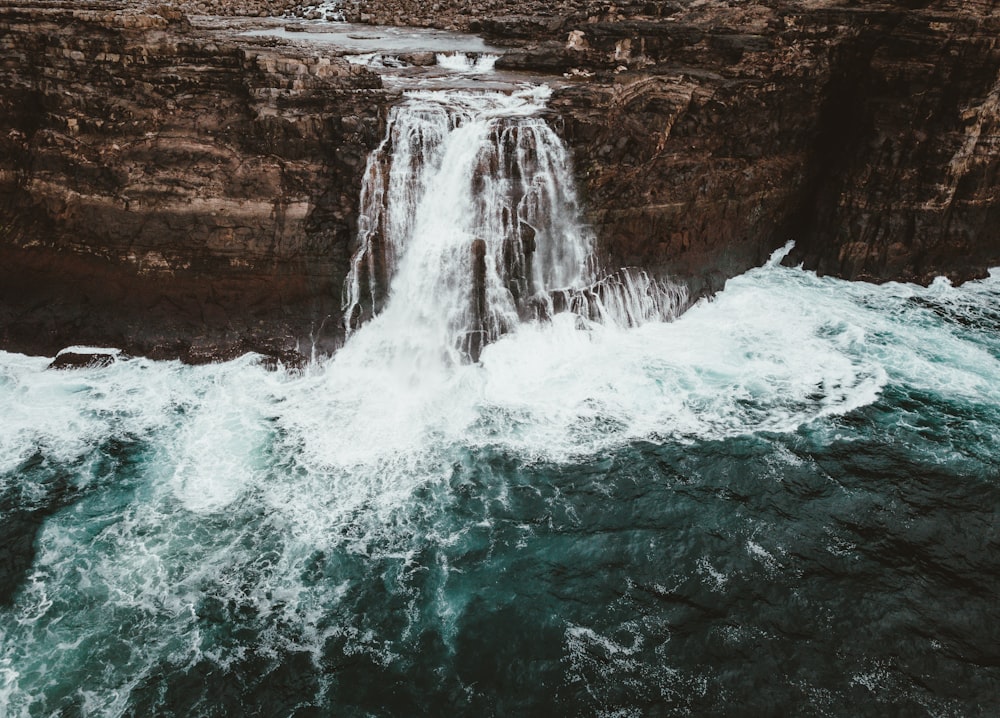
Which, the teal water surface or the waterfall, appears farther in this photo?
the waterfall

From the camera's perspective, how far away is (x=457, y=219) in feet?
50.6

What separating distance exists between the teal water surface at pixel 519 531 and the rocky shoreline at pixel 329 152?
1871 mm

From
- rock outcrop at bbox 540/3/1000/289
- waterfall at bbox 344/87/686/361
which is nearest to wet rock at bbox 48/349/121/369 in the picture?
waterfall at bbox 344/87/686/361

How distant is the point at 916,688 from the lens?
28.7 ft

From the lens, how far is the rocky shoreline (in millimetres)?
15141

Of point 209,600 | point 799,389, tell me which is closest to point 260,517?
point 209,600

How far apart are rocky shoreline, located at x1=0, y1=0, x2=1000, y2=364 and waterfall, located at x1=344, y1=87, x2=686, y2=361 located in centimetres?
57

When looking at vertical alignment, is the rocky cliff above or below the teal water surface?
above

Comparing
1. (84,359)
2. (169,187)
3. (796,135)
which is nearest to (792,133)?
(796,135)

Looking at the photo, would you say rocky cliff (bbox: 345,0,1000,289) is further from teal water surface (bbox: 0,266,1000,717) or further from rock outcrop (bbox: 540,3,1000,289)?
teal water surface (bbox: 0,266,1000,717)

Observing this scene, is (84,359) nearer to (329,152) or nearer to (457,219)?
(329,152)

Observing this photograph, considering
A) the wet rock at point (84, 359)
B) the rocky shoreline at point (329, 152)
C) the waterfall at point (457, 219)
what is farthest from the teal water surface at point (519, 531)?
the rocky shoreline at point (329, 152)

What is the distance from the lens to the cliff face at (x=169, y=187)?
594 inches

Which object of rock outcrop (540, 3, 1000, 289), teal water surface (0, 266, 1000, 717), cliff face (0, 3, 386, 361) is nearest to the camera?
teal water surface (0, 266, 1000, 717)
